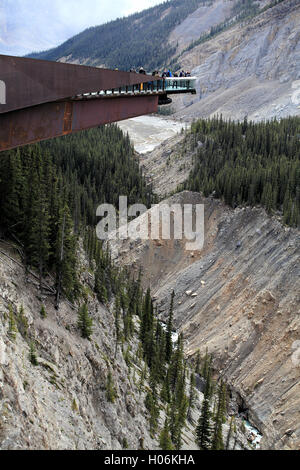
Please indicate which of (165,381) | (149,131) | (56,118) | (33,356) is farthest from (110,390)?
(149,131)

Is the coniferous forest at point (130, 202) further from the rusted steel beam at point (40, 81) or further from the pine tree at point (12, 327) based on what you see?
the rusted steel beam at point (40, 81)

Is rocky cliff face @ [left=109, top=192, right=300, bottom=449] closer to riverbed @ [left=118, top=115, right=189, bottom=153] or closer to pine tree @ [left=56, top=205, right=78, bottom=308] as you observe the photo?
pine tree @ [left=56, top=205, right=78, bottom=308]

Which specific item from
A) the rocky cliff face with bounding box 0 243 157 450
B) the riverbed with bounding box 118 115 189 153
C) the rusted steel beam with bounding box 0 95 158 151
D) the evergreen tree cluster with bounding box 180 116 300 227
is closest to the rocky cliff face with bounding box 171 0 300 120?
the riverbed with bounding box 118 115 189 153

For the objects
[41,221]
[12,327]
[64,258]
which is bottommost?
[64,258]

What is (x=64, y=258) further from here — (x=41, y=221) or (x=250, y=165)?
(x=250, y=165)
